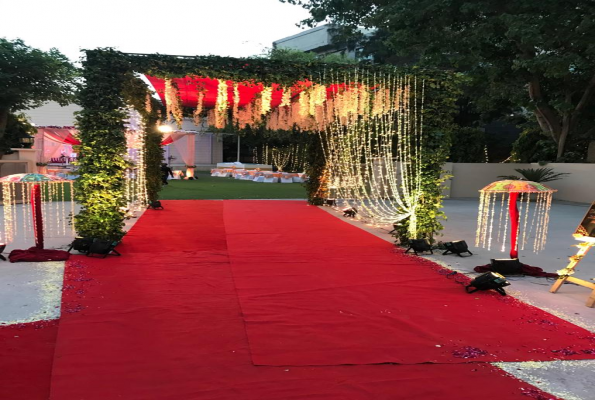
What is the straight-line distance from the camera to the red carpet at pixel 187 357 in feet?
9.75

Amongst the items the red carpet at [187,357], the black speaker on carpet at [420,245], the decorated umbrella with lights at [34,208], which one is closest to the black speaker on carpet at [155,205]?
the decorated umbrella with lights at [34,208]

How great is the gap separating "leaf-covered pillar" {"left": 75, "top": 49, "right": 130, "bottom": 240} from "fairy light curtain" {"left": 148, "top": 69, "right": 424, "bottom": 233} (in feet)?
3.47

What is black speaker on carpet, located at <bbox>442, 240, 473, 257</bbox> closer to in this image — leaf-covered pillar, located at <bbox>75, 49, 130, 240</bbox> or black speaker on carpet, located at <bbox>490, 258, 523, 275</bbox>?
black speaker on carpet, located at <bbox>490, 258, 523, 275</bbox>

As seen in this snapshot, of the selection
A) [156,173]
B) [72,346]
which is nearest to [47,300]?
[72,346]

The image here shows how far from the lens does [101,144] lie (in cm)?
719

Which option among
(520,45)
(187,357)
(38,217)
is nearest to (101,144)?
(38,217)

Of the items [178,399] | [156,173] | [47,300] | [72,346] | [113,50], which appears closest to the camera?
[178,399]

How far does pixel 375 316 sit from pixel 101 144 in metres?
4.95

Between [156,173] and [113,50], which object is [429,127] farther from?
[156,173]

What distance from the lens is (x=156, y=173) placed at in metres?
13.8

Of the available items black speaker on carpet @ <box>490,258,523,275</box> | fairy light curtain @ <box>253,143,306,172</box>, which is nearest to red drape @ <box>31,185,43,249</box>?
black speaker on carpet @ <box>490,258,523,275</box>

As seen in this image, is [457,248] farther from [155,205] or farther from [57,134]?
[57,134]

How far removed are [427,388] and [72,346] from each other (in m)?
2.54

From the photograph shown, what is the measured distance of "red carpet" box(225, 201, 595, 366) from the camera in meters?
3.61
